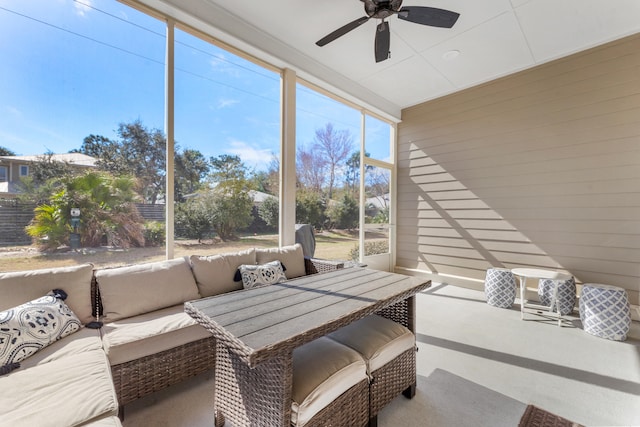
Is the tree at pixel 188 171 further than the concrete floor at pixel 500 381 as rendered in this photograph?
Yes

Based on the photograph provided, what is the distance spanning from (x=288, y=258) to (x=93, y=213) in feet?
5.97

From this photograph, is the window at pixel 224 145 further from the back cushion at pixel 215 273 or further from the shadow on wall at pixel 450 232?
the shadow on wall at pixel 450 232

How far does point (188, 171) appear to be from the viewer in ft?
9.38

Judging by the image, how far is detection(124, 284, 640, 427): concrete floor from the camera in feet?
5.70

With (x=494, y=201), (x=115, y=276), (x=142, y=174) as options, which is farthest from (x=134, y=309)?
(x=494, y=201)

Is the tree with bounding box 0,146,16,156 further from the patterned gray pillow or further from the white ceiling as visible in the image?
the patterned gray pillow

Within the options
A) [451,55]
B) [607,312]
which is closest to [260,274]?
[607,312]

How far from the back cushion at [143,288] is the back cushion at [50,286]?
0.09 m

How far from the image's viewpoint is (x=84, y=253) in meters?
2.33

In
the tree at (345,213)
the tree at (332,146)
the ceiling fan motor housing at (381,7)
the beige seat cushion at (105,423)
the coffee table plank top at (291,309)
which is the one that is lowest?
the beige seat cushion at (105,423)

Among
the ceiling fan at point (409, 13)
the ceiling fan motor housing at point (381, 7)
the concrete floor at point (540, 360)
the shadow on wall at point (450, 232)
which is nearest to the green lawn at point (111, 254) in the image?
the concrete floor at point (540, 360)

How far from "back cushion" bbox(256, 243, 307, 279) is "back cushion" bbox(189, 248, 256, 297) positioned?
0.30 metres

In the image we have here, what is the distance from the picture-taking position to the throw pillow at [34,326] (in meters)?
1.48

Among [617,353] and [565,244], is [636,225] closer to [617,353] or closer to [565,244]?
[565,244]
